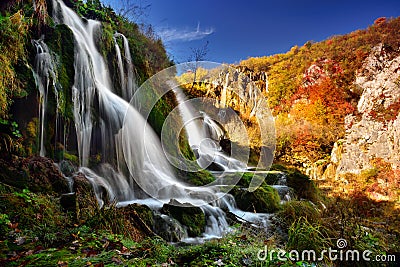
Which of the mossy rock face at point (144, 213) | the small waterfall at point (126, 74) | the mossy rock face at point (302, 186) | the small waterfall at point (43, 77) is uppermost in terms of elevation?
the small waterfall at point (126, 74)

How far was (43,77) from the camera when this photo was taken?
550cm

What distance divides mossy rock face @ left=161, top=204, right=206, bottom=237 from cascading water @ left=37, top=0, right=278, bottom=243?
20 cm

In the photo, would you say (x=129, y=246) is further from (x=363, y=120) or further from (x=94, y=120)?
(x=363, y=120)

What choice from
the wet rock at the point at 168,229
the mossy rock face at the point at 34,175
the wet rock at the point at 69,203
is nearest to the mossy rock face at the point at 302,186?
the wet rock at the point at 168,229

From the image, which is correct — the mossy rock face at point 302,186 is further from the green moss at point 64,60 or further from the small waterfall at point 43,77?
the small waterfall at point 43,77

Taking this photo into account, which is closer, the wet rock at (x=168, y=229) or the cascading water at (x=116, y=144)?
the wet rock at (x=168, y=229)

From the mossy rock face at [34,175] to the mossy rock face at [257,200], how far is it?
4.26m

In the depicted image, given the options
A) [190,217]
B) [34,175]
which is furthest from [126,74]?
[190,217]

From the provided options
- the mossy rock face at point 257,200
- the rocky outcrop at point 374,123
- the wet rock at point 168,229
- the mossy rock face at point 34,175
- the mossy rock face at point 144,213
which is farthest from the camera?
the rocky outcrop at point 374,123

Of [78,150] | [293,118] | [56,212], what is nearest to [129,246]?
[56,212]

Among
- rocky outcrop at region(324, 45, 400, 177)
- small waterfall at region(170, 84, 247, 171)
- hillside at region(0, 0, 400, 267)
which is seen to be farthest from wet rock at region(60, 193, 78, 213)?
rocky outcrop at region(324, 45, 400, 177)

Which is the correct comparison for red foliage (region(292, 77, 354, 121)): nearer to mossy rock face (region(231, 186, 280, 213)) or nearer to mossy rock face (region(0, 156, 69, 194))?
mossy rock face (region(231, 186, 280, 213))

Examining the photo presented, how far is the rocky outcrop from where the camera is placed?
12273 mm

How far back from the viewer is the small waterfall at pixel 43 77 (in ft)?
16.9
